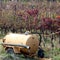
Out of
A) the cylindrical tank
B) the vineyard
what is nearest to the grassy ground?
the vineyard

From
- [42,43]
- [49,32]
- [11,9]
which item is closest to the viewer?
[42,43]

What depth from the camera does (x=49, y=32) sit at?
1550 cm

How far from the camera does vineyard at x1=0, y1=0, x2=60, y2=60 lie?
14.1 meters

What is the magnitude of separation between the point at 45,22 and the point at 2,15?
506cm

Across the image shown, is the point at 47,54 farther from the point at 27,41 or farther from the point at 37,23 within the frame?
the point at 37,23

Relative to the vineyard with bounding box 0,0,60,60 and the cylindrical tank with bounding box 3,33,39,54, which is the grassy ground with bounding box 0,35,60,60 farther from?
the cylindrical tank with bounding box 3,33,39,54

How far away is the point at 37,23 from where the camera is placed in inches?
629

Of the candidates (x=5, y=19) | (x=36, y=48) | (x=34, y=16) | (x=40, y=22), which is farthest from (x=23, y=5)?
(x=36, y=48)

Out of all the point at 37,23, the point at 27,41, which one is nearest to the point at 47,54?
the point at 27,41

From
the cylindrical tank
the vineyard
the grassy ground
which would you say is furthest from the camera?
the vineyard

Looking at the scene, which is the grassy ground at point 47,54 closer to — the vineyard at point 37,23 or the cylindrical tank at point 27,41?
the vineyard at point 37,23

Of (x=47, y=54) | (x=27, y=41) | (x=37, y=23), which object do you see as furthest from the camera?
(x=37, y=23)

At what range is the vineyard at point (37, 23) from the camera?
14.1m

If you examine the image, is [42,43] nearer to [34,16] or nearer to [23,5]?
[34,16]
